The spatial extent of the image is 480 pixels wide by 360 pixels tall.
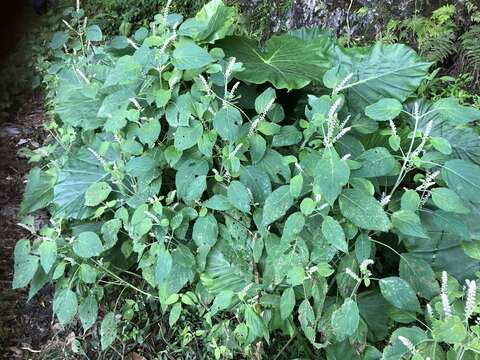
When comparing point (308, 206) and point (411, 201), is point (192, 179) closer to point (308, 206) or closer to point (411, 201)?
point (308, 206)

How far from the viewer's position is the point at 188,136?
1.86 metres

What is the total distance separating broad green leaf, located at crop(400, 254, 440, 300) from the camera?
1.64 metres

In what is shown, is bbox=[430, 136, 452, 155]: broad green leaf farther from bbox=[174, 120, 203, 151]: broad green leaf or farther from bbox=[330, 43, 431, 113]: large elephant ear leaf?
bbox=[174, 120, 203, 151]: broad green leaf

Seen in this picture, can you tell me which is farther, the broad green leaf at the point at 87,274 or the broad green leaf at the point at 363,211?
the broad green leaf at the point at 87,274

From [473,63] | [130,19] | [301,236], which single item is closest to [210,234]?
[301,236]

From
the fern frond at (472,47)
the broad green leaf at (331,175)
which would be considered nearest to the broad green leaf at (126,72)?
the broad green leaf at (331,175)

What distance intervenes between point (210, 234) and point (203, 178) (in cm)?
23

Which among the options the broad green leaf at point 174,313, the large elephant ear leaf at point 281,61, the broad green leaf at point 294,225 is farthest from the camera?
the large elephant ear leaf at point 281,61

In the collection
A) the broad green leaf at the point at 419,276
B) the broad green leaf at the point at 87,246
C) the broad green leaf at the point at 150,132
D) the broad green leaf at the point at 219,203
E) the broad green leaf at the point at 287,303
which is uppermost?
the broad green leaf at the point at 150,132

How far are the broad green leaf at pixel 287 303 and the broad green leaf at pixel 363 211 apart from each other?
34 centimetres

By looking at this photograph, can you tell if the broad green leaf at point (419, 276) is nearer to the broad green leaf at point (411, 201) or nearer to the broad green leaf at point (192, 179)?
the broad green leaf at point (411, 201)

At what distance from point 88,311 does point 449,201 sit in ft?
4.98

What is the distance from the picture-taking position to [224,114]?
5.89 feet

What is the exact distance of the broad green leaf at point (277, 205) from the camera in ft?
5.48
